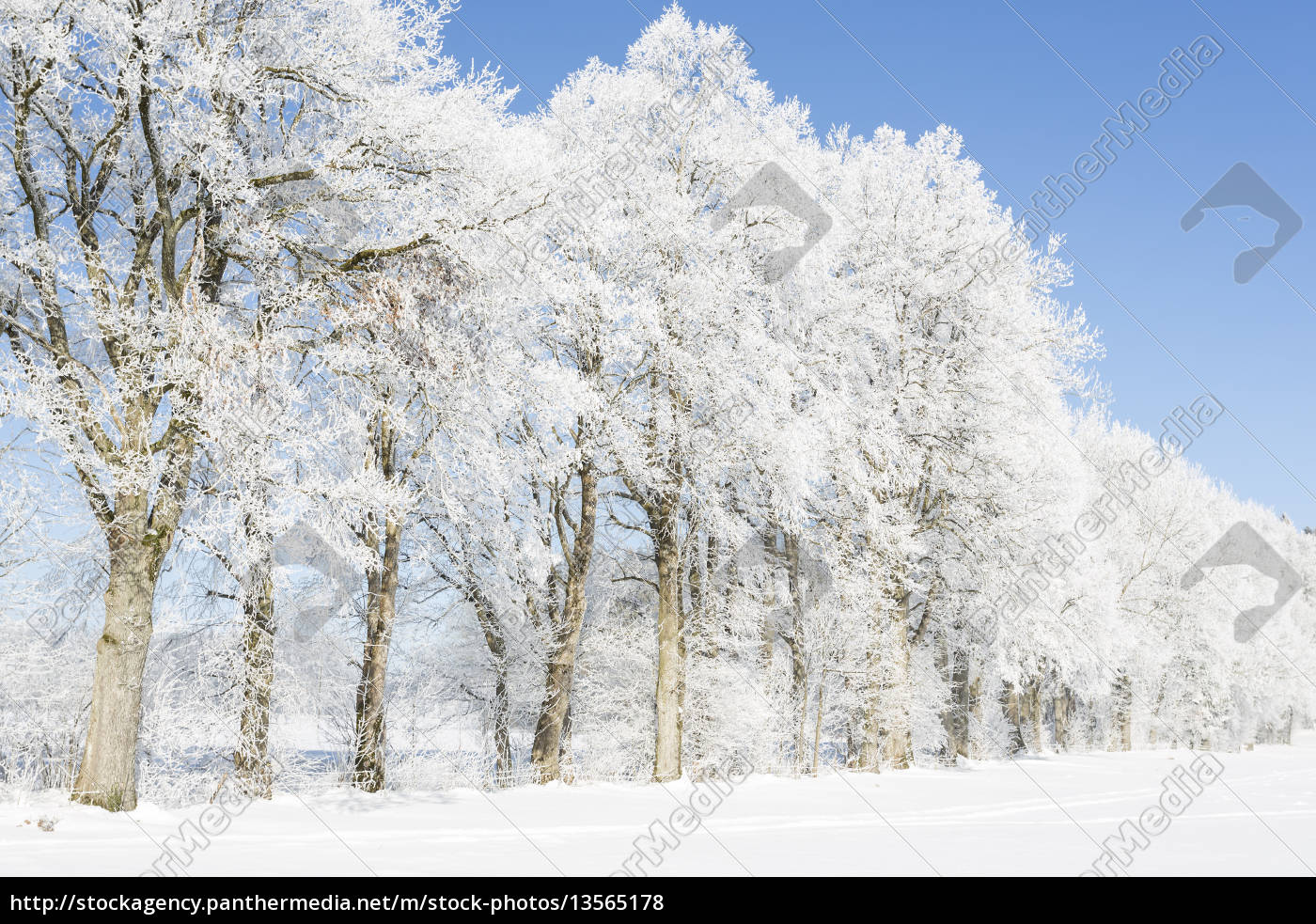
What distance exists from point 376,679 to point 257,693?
2.17 m

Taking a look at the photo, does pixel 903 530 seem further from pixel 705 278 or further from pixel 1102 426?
pixel 1102 426

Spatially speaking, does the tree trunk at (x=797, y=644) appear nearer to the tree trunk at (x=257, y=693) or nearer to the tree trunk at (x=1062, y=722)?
the tree trunk at (x=257, y=693)

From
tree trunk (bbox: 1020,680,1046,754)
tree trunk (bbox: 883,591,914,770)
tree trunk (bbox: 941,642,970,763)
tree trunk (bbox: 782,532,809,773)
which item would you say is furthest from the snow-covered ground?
tree trunk (bbox: 1020,680,1046,754)

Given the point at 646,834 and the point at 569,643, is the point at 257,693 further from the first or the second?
the point at 646,834

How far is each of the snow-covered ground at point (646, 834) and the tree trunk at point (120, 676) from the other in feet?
1.08

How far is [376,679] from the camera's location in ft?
46.4

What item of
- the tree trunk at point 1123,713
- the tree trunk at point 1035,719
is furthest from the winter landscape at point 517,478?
→ the tree trunk at point 1123,713

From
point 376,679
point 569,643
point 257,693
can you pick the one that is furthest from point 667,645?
point 257,693

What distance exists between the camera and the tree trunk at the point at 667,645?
Result: 15.0 meters

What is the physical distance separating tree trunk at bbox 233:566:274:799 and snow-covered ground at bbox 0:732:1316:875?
1.29 meters

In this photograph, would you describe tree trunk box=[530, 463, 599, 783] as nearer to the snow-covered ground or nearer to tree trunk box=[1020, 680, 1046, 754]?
the snow-covered ground

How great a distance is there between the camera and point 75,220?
1036 centimetres
